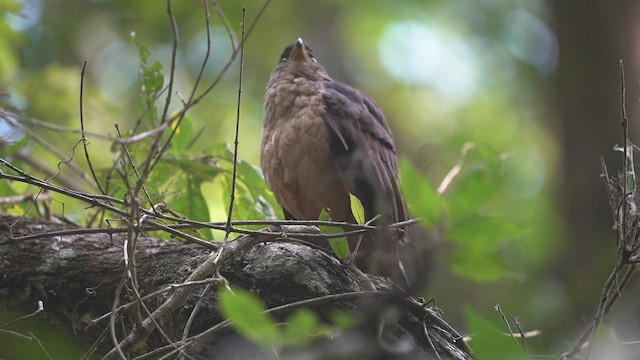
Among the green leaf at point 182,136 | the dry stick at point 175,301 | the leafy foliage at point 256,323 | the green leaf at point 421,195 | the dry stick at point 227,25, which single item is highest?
the dry stick at point 227,25

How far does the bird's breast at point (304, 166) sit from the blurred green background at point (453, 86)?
16.9 inches

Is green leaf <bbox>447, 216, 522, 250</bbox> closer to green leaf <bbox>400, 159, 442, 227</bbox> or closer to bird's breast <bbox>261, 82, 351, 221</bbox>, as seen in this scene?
green leaf <bbox>400, 159, 442, 227</bbox>

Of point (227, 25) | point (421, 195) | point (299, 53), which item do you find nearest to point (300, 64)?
point (299, 53)

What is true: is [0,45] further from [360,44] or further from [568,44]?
[360,44]

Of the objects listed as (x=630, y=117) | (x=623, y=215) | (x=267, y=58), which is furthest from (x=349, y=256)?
(x=267, y=58)

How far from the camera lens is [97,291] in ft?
9.61

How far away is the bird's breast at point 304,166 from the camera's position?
3.89 m

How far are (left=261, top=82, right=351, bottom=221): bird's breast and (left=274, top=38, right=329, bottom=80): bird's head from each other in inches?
21.8

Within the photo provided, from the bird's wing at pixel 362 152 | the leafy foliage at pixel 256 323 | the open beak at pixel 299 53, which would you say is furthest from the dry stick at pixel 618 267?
the open beak at pixel 299 53

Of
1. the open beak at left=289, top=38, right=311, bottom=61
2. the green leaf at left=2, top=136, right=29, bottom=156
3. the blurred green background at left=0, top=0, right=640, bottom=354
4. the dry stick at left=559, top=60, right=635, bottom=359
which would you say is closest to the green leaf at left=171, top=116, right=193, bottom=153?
the blurred green background at left=0, top=0, right=640, bottom=354

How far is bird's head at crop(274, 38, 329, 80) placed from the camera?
15.2 ft

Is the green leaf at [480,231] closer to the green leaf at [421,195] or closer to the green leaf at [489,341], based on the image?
the green leaf at [421,195]

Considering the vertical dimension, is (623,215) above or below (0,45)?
below

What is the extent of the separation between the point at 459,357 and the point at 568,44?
11.8 ft
